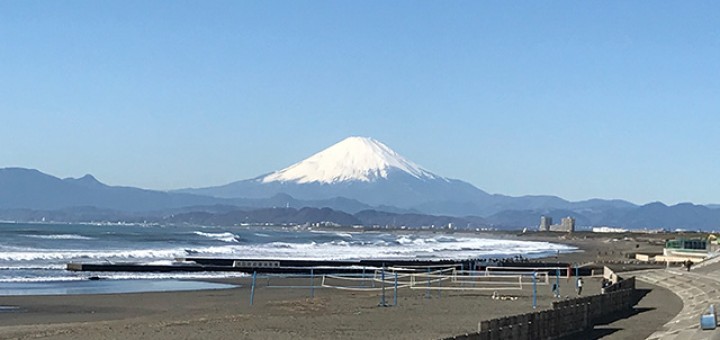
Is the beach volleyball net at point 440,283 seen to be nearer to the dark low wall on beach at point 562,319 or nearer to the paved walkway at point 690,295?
the dark low wall on beach at point 562,319

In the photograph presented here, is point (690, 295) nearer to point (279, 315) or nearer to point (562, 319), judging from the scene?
point (562, 319)

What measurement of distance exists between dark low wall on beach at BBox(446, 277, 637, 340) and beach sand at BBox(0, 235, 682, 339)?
0.53 metres

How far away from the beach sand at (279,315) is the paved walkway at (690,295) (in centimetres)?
55

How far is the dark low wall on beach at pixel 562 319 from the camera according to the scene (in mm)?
18062

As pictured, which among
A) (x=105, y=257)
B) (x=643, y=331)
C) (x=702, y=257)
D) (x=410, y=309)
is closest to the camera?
(x=643, y=331)

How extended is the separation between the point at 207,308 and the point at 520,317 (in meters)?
12.9

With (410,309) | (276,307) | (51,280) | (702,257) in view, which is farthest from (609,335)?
(702,257)

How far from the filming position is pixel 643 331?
2431cm

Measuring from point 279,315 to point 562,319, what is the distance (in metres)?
7.17

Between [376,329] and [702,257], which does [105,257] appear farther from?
[376,329]

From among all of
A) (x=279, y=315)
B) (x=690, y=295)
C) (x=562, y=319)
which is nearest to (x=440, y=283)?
(x=690, y=295)

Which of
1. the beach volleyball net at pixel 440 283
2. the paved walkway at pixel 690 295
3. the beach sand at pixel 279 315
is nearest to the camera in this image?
the paved walkway at pixel 690 295

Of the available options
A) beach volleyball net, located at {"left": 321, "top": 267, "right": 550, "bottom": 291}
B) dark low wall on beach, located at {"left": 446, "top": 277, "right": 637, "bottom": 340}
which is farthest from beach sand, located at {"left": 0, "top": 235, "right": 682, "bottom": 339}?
beach volleyball net, located at {"left": 321, "top": 267, "right": 550, "bottom": 291}

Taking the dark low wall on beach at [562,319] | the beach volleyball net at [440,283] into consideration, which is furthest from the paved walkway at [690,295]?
the beach volleyball net at [440,283]
